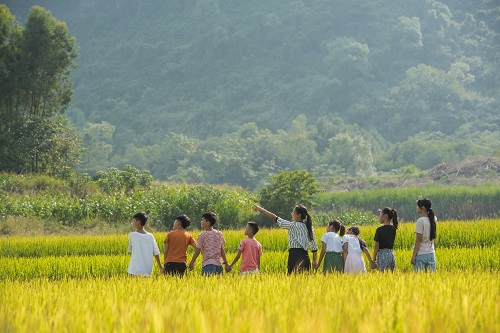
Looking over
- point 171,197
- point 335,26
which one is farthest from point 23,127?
point 335,26

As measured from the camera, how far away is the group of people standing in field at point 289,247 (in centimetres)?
1044

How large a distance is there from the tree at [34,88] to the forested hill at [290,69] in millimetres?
55379

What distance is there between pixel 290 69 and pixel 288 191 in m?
94.8

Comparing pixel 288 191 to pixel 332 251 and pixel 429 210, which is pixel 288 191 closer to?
pixel 332 251

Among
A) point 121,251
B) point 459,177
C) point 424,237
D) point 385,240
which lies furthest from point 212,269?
point 459,177

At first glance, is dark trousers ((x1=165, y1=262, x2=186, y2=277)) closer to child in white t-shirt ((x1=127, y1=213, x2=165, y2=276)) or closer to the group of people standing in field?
the group of people standing in field

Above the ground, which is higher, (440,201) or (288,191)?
(440,201)

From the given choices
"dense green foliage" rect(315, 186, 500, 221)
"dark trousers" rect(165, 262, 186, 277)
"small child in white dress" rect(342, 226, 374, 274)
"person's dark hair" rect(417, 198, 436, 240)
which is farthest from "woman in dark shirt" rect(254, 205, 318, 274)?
"dense green foliage" rect(315, 186, 500, 221)

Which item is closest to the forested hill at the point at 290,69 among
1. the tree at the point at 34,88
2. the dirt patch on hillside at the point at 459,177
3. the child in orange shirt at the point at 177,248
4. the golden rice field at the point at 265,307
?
the dirt patch on hillside at the point at 459,177

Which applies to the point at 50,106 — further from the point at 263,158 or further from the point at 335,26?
the point at 335,26

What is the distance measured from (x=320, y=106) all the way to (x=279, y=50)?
67.2 feet

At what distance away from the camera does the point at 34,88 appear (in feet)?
130

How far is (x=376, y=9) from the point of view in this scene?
4983 inches

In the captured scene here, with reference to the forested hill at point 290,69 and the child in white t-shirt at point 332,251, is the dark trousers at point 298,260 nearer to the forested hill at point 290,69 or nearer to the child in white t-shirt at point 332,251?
the child in white t-shirt at point 332,251
